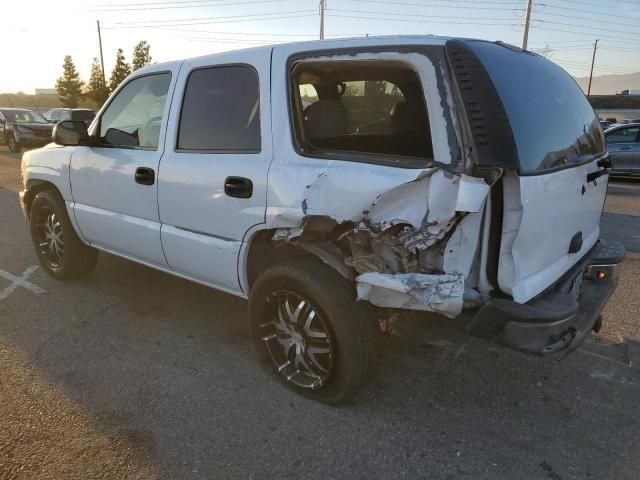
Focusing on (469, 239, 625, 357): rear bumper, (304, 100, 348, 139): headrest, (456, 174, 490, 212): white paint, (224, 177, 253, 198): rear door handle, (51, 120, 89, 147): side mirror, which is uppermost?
(304, 100, 348, 139): headrest

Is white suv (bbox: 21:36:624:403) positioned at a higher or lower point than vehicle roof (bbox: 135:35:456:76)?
lower

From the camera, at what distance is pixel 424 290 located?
7.63 ft

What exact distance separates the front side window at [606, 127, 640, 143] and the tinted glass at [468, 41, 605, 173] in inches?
420

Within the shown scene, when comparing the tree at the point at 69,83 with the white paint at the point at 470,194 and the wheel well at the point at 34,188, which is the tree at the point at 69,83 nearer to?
the wheel well at the point at 34,188

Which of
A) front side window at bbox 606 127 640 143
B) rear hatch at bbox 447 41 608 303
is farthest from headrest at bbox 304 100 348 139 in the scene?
front side window at bbox 606 127 640 143

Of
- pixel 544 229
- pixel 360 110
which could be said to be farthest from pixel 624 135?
pixel 544 229

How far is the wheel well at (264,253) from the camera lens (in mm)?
2920

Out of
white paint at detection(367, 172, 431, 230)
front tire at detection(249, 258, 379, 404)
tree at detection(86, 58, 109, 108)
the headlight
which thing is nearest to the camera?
white paint at detection(367, 172, 431, 230)

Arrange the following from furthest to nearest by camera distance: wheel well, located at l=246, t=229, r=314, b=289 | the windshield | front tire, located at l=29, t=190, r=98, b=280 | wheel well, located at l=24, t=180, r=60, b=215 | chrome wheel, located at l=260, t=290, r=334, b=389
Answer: the windshield, wheel well, located at l=24, t=180, r=60, b=215, front tire, located at l=29, t=190, r=98, b=280, wheel well, located at l=246, t=229, r=314, b=289, chrome wheel, located at l=260, t=290, r=334, b=389

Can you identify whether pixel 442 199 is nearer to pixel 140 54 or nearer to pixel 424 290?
pixel 424 290

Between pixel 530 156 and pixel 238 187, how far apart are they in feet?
5.14

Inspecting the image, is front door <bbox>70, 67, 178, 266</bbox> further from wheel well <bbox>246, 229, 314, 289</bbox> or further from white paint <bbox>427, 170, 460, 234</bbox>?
white paint <bbox>427, 170, 460, 234</bbox>

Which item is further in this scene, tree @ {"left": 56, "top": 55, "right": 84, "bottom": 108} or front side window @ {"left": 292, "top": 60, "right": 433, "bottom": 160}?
tree @ {"left": 56, "top": 55, "right": 84, "bottom": 108}

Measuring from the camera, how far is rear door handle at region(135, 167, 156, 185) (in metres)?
3.51
